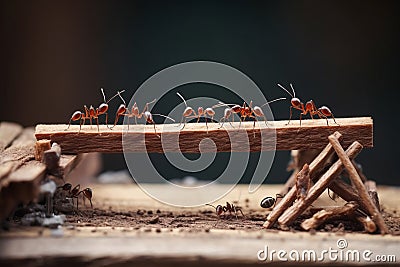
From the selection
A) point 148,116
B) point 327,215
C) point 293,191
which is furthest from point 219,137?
point 327,215

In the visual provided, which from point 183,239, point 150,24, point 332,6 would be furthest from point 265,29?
point 183,239

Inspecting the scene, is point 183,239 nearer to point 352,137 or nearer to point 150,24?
point 352,137

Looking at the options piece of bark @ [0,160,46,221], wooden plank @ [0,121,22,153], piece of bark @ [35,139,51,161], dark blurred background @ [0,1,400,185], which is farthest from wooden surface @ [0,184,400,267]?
dark blurred background @ [0,1,400,185]

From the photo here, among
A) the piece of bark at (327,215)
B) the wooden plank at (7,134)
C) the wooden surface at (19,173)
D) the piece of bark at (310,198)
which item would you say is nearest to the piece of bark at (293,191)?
the piece of bark at (310,198)

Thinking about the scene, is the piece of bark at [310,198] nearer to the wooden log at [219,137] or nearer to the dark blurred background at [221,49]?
the wooden log at [219,137]

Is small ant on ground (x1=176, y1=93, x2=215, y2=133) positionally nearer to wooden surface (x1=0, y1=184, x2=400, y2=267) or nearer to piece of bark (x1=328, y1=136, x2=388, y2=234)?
wooden surface (x1=0, y1=184, x2=400, y2=267)
